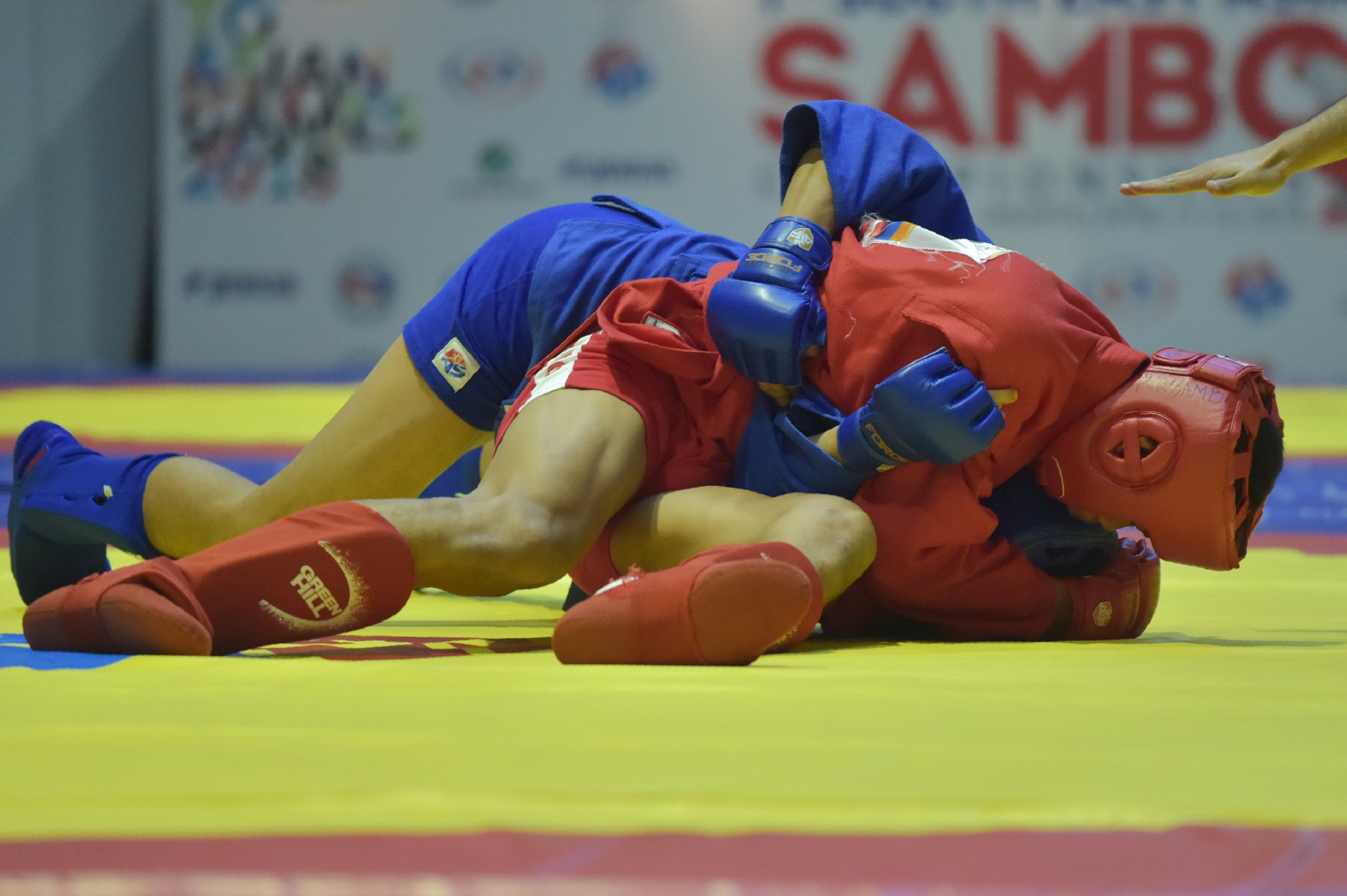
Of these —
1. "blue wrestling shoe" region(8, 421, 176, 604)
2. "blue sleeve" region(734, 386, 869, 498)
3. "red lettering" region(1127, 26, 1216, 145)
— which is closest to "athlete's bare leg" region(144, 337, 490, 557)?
"blue wrestling shoe" region(8, 421, 176, 604)

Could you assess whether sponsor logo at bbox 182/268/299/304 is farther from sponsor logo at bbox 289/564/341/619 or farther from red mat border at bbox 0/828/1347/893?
red mat border at bbox 0/828/1347/893

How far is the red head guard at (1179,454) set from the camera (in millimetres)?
1544

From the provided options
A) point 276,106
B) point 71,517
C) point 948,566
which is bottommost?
point 276,106

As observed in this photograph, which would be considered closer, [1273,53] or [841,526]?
[841,526]

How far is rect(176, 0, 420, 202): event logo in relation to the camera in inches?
300

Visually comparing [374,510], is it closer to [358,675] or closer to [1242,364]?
[358,675]

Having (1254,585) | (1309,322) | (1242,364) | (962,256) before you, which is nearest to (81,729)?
(962,256)

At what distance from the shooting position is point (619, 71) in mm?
7621

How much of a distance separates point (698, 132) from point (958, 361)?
6.30m

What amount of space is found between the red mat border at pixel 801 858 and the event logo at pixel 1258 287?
23.7ft

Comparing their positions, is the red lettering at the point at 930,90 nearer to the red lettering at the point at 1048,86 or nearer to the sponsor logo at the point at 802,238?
the red lettering at the point at 1048,86

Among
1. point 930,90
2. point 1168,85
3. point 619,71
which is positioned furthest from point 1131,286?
point 619,71

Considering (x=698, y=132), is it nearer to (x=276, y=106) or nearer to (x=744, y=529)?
(x=276, y=106)

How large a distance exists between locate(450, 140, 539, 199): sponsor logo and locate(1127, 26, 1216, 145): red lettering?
10.4ft
